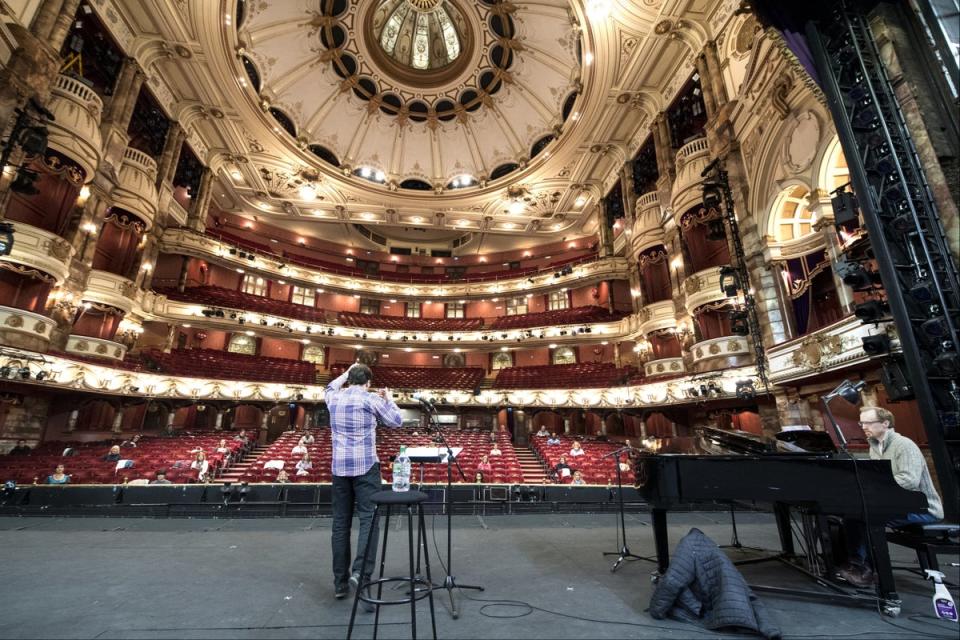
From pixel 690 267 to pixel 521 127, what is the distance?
14.6m

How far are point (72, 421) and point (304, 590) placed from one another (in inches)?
661

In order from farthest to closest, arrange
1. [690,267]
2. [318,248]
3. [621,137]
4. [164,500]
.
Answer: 1. [318,248]
2. [621,137]
3. [690,267]
4. [164,500]

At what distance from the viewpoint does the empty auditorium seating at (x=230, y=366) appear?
1716 centimetres

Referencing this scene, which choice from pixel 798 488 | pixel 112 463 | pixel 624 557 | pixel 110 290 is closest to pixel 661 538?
pixel 624 557

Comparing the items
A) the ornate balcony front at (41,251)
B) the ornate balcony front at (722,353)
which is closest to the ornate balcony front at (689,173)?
the ornate balcony front at (722,353)

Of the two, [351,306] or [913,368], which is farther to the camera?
[351,306]

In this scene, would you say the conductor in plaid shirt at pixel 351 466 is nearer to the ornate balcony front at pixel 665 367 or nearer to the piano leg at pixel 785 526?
the piano leg at pixel 785 526

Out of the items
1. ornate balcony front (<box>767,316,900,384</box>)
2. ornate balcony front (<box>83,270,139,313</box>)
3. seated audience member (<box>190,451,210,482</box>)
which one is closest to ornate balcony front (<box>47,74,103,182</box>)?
ornate balcony front (<box>83,270,139,313</box>)

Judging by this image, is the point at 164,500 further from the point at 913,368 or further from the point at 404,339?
the point at 404,339

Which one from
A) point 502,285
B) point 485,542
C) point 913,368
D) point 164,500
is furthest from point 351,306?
point 913,368

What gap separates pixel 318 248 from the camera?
30062 millimetres

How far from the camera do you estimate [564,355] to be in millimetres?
24953

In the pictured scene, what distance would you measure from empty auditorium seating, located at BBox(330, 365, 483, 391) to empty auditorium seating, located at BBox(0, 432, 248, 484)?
8.28 m

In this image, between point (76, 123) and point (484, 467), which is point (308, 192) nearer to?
point (76, 123)
